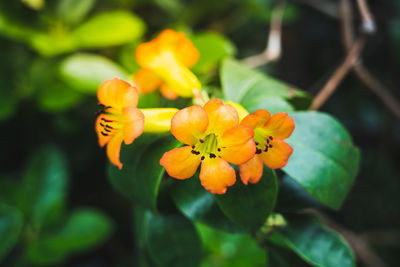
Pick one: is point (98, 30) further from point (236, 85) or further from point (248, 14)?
point (248, 14)

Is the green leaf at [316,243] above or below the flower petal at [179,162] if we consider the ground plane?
below

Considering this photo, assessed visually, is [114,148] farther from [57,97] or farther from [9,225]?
[9,225]

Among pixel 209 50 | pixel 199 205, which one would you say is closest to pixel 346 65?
pixel 209 50

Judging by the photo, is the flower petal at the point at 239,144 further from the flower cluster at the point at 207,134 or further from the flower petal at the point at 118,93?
the flower petal at the point at 118,93

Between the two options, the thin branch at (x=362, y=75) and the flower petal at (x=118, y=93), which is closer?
the flower petal at (x=118, y=93)

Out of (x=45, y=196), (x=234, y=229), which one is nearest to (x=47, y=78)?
(x=45, y=196)

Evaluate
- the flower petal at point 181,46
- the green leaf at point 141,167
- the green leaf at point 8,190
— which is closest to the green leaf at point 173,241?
the green leaf at point 141,167
